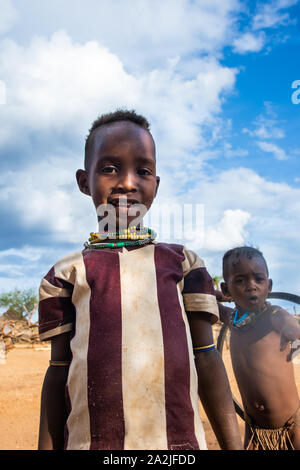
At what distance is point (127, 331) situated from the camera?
1.39 metres

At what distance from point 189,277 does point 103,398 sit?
59 centimetres

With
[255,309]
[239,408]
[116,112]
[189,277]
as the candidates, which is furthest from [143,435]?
[239,408]

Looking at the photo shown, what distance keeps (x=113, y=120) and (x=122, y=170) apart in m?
0.30

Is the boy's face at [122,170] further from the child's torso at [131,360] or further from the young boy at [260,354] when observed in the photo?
the young boy at [260,354]

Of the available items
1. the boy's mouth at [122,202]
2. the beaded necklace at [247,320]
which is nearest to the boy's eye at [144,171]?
the boy's mouth at [122,202]

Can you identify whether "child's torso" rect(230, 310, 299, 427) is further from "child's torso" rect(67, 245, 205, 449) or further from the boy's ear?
the boy's ear

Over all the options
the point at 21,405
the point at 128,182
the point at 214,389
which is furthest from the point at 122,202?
the point at 21,405

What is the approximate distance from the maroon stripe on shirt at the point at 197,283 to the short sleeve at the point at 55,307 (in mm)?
485

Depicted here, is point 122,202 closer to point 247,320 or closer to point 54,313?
point 54,313

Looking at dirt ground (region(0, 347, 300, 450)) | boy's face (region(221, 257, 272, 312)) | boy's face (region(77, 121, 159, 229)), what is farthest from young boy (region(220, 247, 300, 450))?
boy's face (region(77, 121, 159, 229))

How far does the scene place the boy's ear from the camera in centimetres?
182

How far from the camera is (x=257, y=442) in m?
2.98

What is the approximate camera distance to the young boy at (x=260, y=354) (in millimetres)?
2967

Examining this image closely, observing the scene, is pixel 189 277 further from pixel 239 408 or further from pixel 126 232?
pixel 239 408
